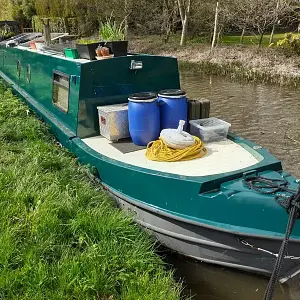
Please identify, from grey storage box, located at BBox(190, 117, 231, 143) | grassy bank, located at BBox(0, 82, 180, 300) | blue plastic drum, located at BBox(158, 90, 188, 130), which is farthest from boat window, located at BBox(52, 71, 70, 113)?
grey storage box, located at BBox(190, 117, 231, 143)

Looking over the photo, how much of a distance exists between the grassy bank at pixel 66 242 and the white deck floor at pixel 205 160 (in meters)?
0.48

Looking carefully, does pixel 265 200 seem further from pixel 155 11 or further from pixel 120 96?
pixel 155 11

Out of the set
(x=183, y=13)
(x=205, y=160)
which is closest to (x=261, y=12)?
(x=183, y=13)

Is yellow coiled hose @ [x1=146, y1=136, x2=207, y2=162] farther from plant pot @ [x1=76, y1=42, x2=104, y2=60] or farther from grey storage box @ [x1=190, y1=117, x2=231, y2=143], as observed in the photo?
plant pot @ [x1=76, y1=42, x2=104, y2=60]

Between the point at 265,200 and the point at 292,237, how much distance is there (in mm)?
434

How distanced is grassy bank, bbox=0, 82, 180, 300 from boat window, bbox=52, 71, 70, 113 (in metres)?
1.00

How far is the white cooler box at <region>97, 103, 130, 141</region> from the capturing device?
483 centimetres

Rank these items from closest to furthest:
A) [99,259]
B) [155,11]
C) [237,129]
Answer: [99,259], [237,129], [155,11]

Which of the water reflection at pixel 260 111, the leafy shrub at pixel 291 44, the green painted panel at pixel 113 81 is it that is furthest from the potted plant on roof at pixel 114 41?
the leafy shrub at pixel 291 44

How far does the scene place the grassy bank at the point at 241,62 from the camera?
14.0 meters

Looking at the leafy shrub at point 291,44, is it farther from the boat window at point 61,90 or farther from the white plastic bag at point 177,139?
the white plastic bag at point 177,139

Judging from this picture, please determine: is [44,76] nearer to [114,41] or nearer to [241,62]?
[114,41]

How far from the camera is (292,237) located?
361cm

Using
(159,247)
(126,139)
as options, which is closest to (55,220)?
(159,247)
